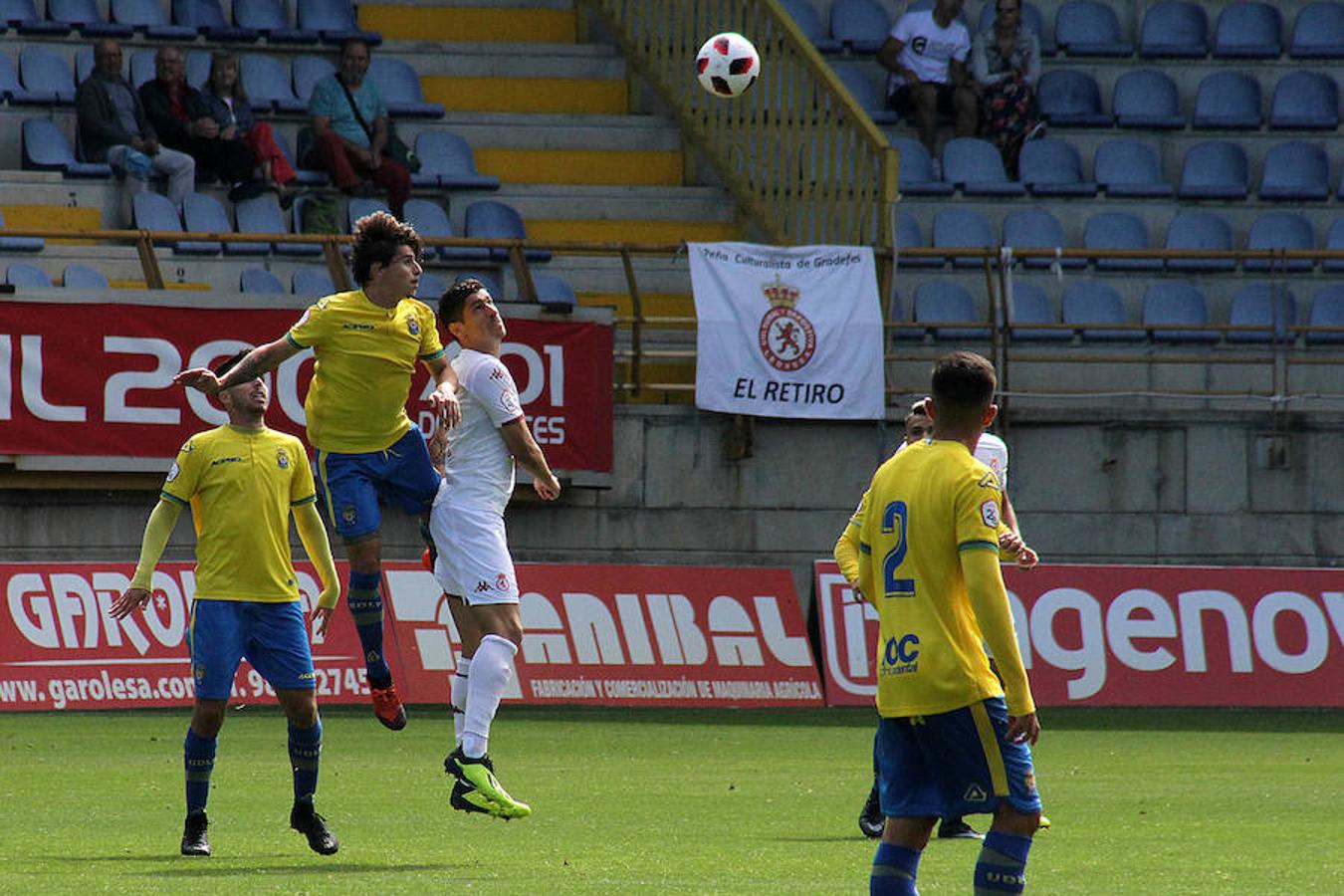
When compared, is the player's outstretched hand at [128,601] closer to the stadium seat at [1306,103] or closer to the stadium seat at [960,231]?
the stadium seat at [960,231]

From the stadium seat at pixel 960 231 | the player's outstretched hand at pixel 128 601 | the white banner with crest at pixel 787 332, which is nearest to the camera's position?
the player's outstretched hand at pixel 128 601

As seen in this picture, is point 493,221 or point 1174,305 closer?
point 1174,305

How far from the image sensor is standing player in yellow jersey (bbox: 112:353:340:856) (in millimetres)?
8812

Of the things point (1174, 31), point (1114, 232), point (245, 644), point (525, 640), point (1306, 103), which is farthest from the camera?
point (1174, 31)

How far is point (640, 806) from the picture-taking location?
428 inches

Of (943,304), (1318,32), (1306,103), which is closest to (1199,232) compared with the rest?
(1306,103)

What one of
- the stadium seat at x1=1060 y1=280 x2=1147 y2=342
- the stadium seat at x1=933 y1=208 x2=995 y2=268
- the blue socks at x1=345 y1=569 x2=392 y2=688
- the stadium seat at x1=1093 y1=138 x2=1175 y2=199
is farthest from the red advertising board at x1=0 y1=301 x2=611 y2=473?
the stadium seat at x1=1093 y1=138 x2=1175 y2=199

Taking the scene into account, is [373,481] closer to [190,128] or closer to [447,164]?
[190,128]

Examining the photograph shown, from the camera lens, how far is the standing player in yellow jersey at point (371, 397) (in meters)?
9.47

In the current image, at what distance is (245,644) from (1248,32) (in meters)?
17.7

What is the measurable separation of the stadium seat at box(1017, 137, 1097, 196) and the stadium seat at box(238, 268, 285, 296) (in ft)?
25.5

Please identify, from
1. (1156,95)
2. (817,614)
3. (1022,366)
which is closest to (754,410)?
(817,614)

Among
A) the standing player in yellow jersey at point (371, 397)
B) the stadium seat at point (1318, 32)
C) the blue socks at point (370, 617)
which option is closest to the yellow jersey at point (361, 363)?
the standing player in yellow jersey at point (371, 397)

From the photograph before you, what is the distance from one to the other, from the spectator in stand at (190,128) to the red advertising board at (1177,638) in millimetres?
7440
